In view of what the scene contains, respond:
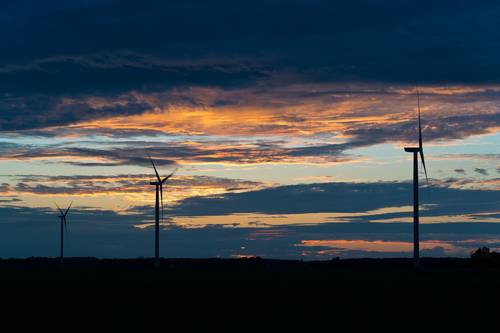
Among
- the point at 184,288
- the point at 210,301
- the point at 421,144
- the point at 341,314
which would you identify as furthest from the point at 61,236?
the point at 341,314

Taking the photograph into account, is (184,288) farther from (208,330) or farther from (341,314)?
(208,330)

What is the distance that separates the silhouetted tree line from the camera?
157 metres

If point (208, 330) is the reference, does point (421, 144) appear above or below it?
above

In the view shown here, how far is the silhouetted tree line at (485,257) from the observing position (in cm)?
15662

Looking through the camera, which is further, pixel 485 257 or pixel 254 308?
pixel 485 257

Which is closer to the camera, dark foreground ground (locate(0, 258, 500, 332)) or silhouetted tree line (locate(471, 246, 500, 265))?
dark foreground ground (locate(0, 258, 500, 332))

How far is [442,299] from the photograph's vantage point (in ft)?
197

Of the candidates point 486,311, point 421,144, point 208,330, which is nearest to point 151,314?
point 208,330

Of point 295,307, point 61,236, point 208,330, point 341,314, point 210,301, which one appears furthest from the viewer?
point 61,236

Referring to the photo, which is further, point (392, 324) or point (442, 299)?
point (442, 299)

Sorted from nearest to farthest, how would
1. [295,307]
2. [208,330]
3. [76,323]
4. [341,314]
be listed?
[208,330]
[76,323]
[341,314]
[295,307]

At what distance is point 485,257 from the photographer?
162m

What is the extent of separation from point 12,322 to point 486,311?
23790 mm

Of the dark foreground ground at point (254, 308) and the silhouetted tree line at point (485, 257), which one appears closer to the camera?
the dark foreground ground at point (254, 308)
